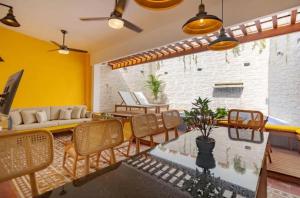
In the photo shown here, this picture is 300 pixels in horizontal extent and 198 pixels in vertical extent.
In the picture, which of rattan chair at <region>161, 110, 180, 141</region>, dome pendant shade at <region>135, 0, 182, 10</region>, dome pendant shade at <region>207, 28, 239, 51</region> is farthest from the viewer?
rattan chair at <region>161, 110, 180, 141</region>

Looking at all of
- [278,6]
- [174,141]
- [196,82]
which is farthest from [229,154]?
[196,82]

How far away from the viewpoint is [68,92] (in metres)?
5.57

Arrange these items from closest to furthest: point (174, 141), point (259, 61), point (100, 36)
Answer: point (174, 141)
point (100, 36)
point (259, 61)

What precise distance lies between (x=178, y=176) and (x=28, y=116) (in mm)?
A: 4488

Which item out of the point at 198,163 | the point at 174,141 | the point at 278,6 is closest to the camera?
the point at 198,163

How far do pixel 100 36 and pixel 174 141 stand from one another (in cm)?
394

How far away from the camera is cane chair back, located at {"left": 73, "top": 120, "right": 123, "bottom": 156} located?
4.16 feet

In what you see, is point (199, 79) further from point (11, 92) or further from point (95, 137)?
point (11, 92)

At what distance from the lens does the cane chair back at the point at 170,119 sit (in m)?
2.12

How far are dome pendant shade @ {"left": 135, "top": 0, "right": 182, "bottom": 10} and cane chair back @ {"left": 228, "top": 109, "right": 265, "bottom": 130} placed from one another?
2001 mm

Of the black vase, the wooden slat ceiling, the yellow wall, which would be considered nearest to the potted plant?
the black vase

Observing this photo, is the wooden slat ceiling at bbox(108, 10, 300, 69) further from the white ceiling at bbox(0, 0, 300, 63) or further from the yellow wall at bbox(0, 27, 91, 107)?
the yellow wall at bbox(0, 27, 91, 107)

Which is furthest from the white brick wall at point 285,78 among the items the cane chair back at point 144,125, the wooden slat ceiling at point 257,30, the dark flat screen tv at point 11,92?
the dark flat screen tv at point 11,92

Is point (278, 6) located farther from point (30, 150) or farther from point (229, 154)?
point (30, 150)
